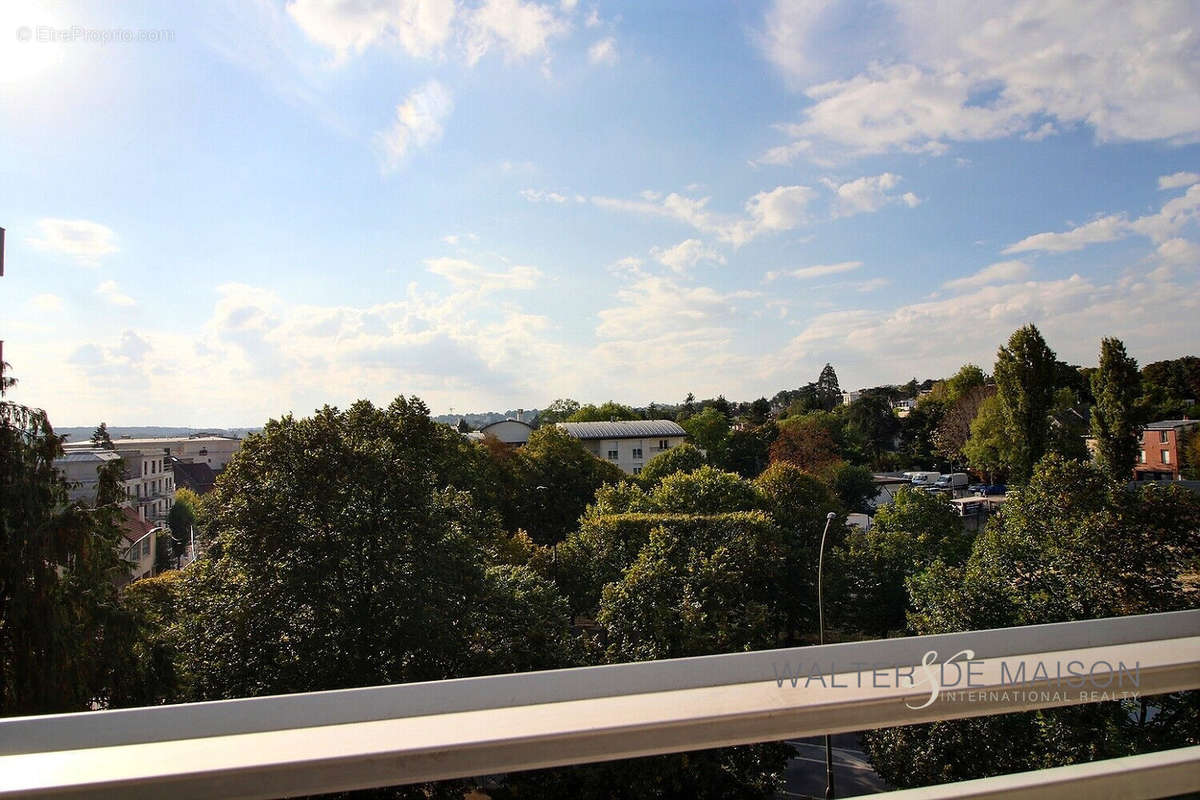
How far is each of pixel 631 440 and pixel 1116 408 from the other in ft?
100

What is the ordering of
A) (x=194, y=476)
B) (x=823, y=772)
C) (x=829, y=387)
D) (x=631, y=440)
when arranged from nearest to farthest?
(x=823, y=772), (x=194, y=476), (x=631, y=440), (x=829, y=387)

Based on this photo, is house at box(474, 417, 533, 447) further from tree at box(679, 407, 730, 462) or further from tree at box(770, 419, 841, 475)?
tree at box(770, 419, 841, 475)

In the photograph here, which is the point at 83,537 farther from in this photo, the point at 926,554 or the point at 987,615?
the point at 926,554

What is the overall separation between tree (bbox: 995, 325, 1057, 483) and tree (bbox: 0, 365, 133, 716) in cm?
2617

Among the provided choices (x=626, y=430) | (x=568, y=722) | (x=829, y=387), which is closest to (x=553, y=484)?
(x=626, y=430)

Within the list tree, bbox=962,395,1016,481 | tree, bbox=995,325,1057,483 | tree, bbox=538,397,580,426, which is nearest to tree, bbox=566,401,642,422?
tree, bbox=538,397,580,426

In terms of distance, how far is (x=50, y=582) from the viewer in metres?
7.37

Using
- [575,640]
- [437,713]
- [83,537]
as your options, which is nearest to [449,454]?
[575,640]

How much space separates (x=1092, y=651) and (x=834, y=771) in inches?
507

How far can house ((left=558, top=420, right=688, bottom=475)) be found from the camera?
49.1 meters

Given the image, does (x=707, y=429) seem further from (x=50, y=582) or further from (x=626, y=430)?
(x=50, y=582)

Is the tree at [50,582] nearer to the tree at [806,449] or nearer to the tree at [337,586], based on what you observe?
the tree at [337,586]

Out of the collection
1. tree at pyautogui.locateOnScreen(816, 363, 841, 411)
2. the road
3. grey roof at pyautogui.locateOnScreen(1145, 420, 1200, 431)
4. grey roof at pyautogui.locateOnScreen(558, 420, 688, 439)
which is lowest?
the road

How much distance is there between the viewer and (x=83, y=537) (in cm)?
777
